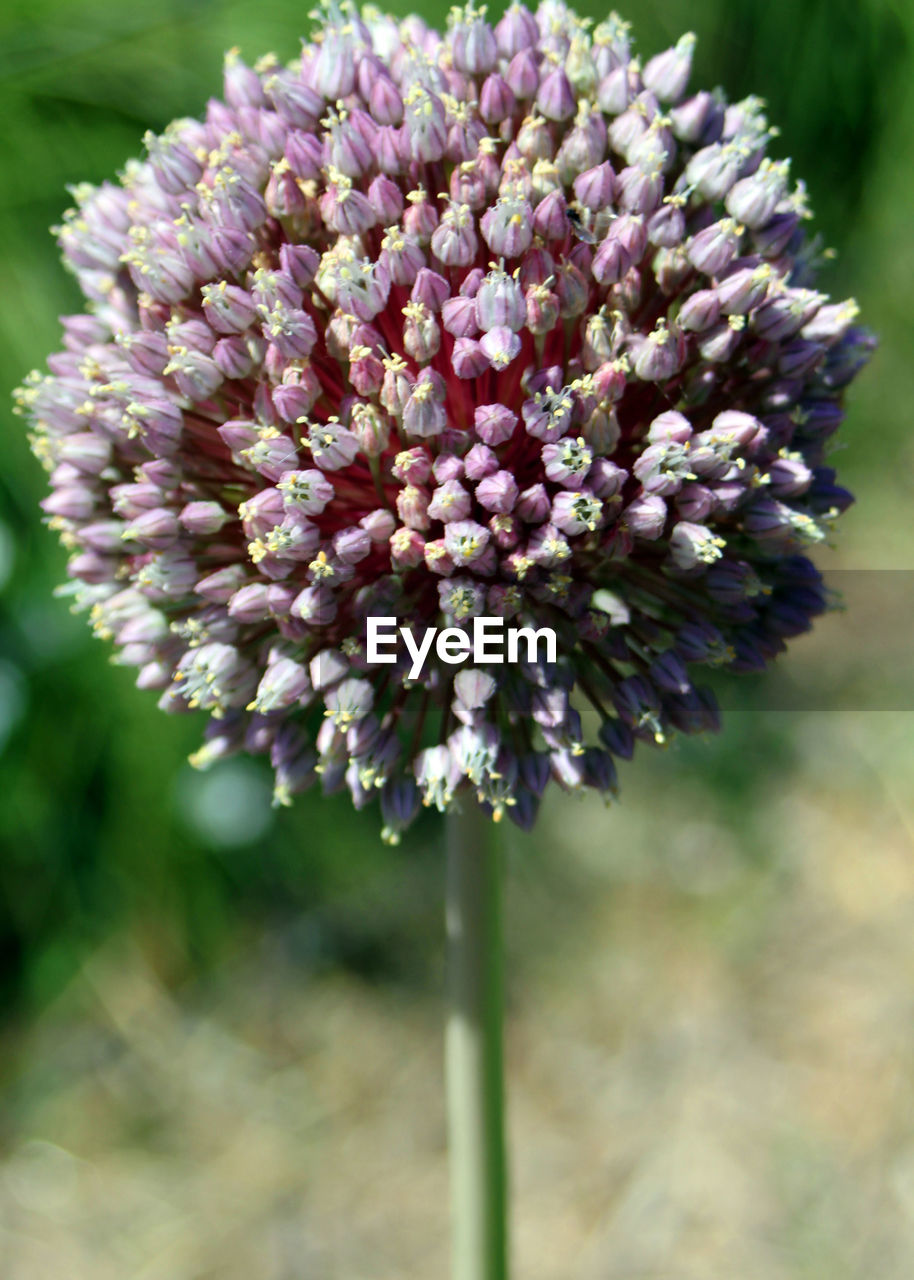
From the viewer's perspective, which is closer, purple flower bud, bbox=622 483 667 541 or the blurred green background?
purple flower bud, bbox=622 483 667 541

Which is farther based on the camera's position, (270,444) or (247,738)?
(247,738)

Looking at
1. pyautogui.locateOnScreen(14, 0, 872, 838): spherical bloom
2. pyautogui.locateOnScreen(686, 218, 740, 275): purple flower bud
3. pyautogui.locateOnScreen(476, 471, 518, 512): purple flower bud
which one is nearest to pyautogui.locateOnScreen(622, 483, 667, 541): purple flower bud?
pyautogui.locateOnScreen(14, 0, 872, 838): spherical bloom

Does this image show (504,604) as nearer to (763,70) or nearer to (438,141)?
(438,141)

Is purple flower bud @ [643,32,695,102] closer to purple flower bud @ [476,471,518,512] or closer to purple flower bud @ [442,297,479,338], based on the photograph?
purple flower bud @ [442,297,479,338]

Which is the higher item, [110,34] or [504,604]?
[110,34]

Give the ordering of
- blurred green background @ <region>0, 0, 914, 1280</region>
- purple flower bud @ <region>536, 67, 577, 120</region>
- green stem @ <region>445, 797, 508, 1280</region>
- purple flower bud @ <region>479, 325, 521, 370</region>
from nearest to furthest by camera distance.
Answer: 1. purple flower bud @ <region>479, 325, 521, 370</region>
2. purple flower bud @ <region>536, 67, 577, 120</region>
3. green stem @ <region>445, 797, 508, 1280</region>
4. blurred green background @ <region>0, 0, 914, 1280</region>

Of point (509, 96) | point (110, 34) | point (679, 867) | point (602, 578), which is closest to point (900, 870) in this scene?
point (679, 867)

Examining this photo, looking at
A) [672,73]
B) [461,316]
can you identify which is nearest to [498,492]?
[461,316]
